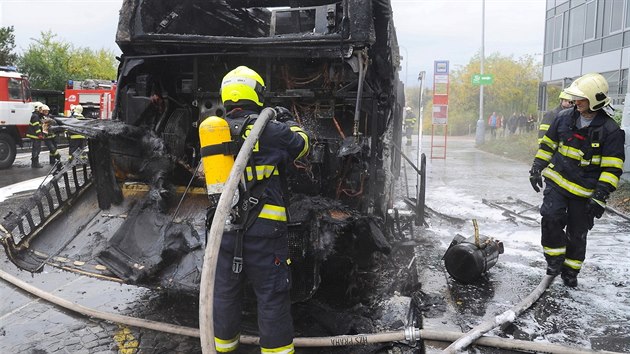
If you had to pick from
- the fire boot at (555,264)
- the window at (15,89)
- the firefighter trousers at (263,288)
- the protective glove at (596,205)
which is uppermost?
the window at (15,89)

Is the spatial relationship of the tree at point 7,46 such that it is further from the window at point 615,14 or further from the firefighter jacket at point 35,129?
the window at point 615,14

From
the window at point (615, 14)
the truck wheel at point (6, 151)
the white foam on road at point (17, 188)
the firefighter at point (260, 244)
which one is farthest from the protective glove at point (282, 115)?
the window at point (615, 14)

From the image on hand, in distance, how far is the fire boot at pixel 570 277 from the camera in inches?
168

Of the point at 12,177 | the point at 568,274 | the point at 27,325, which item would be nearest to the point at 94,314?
the point at 27,325

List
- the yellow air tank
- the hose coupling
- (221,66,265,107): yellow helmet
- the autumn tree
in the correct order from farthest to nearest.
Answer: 1. the autumn tree
2. the hose coupling
3. (221,66,265,107): yellow helmet
4. the yellow air tank

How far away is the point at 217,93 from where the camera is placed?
455 centimetres

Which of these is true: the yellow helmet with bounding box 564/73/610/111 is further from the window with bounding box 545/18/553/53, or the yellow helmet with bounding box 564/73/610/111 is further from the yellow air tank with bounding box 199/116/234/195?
the window with bounding box 545/18/553/53

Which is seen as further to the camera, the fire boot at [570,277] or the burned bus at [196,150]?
the fire boot at [570,277]

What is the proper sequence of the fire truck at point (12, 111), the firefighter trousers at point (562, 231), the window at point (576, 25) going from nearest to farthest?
the firefighter trousers at point (562, 231) → the fire truck at point (12, 111) → the window at point (576, 25)

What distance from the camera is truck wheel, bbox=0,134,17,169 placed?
42.8ft

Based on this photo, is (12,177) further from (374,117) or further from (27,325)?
(374,117)

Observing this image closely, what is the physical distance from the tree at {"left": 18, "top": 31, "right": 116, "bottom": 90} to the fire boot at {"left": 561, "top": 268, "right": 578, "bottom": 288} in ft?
85.4

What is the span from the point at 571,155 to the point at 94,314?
4.03 meters

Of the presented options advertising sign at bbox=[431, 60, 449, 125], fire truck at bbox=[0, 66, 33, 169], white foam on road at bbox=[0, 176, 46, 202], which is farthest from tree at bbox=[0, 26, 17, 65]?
advertising sign at bbox=[431, 60, 449, 125]
